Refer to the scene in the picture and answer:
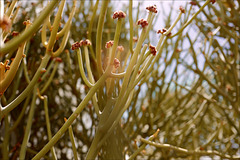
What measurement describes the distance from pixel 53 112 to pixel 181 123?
2.39 feet

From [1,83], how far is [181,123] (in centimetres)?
121

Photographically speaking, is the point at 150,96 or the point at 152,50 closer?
the point at 152,50

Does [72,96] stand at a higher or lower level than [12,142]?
higher

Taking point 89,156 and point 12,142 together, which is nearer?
point 89,156

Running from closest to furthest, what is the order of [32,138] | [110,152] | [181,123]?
[110,152]
[32,138]
[181,123]

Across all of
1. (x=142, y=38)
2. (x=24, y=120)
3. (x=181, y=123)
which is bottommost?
(x=181, y=123)

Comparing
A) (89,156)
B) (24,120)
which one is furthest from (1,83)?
(24,120)

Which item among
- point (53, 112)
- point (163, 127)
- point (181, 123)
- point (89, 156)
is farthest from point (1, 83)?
point (181, 123)

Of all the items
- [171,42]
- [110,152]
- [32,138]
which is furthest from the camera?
[171,42]

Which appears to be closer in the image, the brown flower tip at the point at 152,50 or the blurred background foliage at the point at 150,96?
the brown flower tip at the point at 152,50

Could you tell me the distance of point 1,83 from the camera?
1.76ft

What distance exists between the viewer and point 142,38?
0.51m

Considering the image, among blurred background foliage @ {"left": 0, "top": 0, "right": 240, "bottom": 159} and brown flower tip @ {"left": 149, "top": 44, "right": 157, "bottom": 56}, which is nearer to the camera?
brown flower tip @ {"left": 149, "top": 44, "right": 157, "bottom": 56}

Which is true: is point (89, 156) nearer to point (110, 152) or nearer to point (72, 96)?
point (110, 152)
